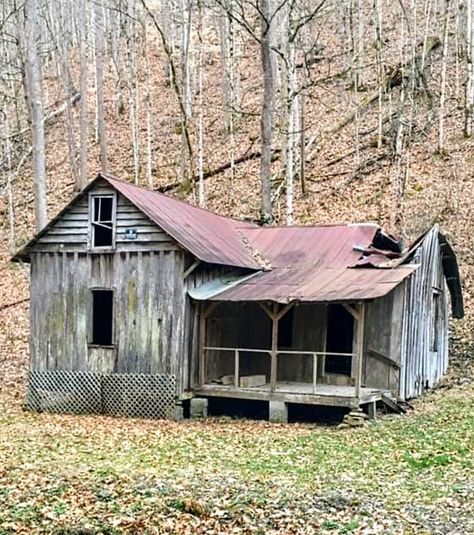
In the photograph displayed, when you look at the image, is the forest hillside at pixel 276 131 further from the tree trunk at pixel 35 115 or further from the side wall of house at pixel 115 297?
the side wall of house at pixel 115 297

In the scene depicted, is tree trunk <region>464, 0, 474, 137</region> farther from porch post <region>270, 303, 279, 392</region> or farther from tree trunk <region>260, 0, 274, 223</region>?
porch post <region>270, 303, 279, 392</region>

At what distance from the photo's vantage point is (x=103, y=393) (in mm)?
16422

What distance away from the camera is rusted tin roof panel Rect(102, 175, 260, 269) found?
627 inches

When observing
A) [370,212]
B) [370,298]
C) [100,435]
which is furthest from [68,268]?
[370,212]

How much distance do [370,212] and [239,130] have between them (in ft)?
39.6

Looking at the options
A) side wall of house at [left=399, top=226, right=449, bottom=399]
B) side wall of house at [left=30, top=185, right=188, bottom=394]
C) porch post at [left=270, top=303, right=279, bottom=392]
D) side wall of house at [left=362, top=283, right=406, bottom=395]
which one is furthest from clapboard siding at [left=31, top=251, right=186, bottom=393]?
side wall of house at [left=399, top=226, right=449, bottom=399]

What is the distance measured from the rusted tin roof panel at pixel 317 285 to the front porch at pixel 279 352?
417 mm

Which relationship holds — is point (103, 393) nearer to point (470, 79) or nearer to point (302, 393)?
point (302, 393)

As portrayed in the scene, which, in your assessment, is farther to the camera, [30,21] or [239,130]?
[239,130]

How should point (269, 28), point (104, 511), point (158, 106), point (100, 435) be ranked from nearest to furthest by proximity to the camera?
point (104, 511)
point (100, 435)
point (269, 28)
point (158, 106)

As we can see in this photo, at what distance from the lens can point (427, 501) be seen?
28.6 ft

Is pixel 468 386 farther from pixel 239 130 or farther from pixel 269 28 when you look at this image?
A: pixel 239 130

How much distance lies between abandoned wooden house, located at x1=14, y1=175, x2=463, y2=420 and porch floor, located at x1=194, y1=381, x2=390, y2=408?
0.09 feet

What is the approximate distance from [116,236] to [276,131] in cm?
1938
